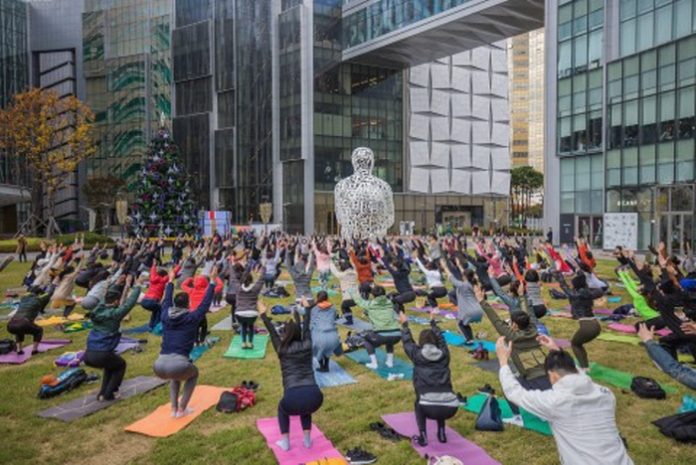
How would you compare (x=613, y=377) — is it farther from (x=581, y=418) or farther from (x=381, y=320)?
(x=581, y=418)

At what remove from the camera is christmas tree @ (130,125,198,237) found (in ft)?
126

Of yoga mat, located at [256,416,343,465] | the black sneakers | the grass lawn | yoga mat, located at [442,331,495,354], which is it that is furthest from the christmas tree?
the black sneakers

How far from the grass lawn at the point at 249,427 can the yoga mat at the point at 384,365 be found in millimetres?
241

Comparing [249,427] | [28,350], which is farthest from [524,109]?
[249,427]

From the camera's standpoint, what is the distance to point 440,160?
6831 cm

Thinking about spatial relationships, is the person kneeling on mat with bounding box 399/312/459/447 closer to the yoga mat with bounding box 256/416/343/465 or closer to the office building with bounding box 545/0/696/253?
the yoga mat with bounding box 256/416/343/465

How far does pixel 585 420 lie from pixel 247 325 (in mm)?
8412

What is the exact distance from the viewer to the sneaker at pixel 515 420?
24.7ft

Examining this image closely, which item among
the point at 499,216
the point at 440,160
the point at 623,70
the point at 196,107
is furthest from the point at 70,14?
the point at 623,70

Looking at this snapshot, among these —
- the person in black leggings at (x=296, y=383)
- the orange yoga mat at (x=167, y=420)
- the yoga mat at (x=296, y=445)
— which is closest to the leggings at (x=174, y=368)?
the orange yoga mat at (x=167, y=420)

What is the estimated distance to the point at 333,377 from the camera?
9.78 meters

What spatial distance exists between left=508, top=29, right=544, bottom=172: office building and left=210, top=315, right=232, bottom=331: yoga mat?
456 ft

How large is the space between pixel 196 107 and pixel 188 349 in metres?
69.1

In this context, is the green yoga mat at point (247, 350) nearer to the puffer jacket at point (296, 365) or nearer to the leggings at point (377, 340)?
the leggings at point (377, 340)
